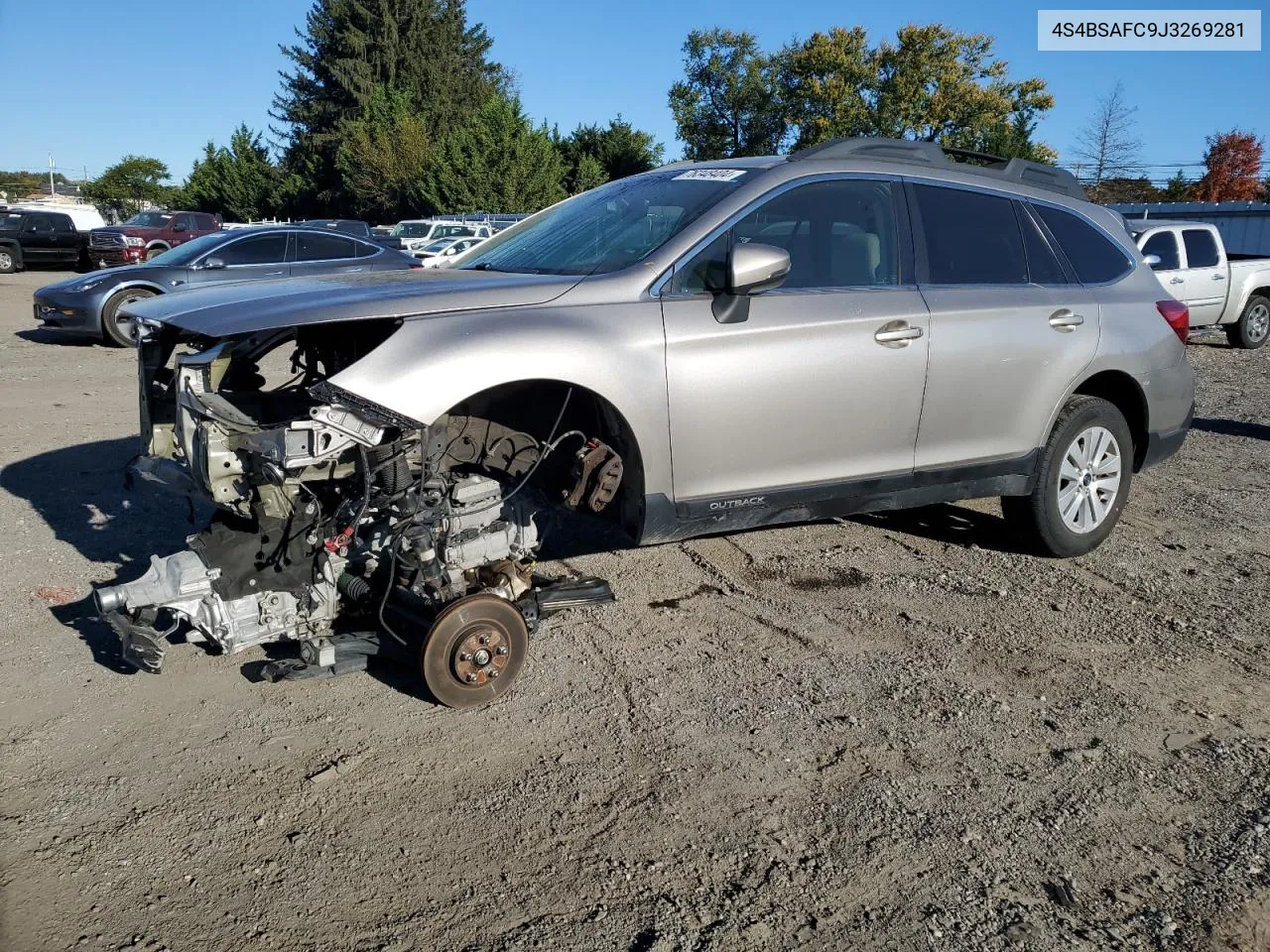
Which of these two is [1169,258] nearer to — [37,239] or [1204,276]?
[1204,276]

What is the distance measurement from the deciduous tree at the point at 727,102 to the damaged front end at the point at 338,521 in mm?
61462

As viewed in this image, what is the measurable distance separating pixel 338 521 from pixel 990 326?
3057mm

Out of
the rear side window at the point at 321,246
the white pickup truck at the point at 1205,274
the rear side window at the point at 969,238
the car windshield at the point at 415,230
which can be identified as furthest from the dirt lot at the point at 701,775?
the car windshield at the point at 415,230

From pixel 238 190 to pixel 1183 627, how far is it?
2639 inches

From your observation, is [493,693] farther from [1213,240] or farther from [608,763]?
[1213,240]

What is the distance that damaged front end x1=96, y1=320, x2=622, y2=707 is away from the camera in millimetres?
3656

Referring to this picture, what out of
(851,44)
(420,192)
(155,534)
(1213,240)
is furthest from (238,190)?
(155,534)

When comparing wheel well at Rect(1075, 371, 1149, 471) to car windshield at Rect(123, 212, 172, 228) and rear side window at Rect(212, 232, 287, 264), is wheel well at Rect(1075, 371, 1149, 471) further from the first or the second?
car windshield at Rect(123, 212, 172, 228)

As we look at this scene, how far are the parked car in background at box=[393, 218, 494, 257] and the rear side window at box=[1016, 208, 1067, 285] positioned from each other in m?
23.8

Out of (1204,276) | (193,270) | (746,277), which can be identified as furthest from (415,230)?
(746,277)

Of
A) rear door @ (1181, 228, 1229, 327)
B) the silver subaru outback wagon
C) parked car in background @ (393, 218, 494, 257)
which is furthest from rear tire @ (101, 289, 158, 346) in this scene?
parked car in background @ (393, 218, 494, 257)

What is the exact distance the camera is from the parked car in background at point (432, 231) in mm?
28688

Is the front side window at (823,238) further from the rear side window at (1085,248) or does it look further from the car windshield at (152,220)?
the car windshield at (152,220)

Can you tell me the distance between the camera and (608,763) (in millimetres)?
3486
